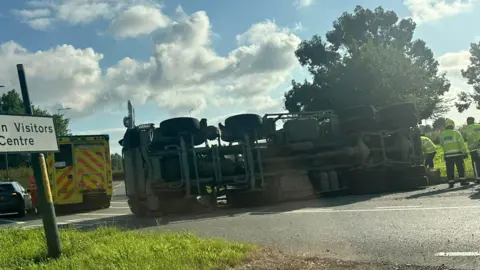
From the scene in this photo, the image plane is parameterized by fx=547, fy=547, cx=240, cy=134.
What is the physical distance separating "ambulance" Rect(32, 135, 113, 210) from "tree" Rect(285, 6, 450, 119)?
19.7 metres

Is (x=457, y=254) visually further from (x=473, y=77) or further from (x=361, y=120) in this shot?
(x=473, y=77)

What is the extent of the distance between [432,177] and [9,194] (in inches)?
525

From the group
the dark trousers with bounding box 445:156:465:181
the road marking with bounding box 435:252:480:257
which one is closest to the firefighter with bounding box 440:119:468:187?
the dark trousers with bounding box 445:156:465:181

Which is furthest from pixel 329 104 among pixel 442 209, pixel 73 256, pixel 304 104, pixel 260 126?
pixel 73 256

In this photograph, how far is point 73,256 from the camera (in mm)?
6758

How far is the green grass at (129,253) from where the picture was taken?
6035 mm

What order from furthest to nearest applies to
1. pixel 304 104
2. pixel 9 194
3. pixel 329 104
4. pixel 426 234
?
pixel 304 104, pixel 329 104, pixel 9 194, pixel 426 234

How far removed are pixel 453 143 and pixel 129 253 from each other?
10.7 m

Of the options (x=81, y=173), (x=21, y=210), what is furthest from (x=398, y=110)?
(x=21, y=210)

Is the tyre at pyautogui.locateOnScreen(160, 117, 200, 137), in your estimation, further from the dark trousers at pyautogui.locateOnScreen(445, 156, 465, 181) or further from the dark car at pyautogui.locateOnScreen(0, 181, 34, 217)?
the dark car at pyautogui.locateOnScreen(0, 181, 34, 217)

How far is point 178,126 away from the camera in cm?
1285

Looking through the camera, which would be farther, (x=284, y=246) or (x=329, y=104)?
(x=329, y=104)

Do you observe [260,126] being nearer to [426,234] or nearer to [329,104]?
[426,234]

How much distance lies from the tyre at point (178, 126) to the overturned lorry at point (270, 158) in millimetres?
23
